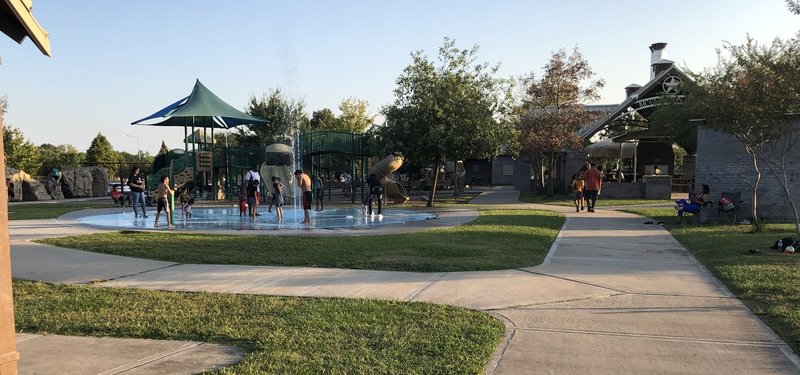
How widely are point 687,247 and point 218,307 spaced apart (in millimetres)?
8882

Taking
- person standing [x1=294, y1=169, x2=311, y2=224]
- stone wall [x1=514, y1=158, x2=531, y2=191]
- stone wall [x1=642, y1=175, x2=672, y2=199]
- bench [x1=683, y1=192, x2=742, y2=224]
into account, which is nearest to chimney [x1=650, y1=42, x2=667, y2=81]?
stone wall [x1=514, y1=158, x2=531, y2=191]

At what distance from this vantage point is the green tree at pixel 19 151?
37.5 m

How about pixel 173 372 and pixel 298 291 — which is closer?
pixel 173 372

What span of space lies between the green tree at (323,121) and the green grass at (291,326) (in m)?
43.7

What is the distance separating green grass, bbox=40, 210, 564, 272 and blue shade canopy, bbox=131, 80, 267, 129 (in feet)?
54.2

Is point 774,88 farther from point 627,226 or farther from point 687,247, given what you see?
point 627,226

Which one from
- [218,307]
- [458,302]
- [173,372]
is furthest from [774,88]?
[173,372]

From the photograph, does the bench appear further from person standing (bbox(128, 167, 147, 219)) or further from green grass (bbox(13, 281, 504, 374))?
person standing (bbox(128, 167, 147, 219))

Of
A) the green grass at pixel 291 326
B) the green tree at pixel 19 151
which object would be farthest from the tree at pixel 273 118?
the green grass at pixel 291 326

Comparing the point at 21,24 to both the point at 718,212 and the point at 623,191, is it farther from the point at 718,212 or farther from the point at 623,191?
the point at 623,191

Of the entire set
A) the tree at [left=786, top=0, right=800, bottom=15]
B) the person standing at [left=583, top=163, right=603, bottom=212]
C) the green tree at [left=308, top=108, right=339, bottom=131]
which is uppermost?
the green tree at [left=308, top=108, right=339, bottom=131]

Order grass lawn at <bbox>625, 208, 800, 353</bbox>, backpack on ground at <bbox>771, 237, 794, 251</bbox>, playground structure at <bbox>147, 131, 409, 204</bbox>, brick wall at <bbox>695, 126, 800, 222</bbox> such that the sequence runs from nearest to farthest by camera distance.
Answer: grass lawn at <bbox>625, 208, 800, 353</bbox> < backpack on ground at <bbox>771, 237, 794, 251</bbox> < brick wall at <bbox>695, 126, 800, 222</bbox> < playground structure at <bbox>147, 131, 409, 204</bbox>

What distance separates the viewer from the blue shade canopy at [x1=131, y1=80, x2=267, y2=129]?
28.1 metres

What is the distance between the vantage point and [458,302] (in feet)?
20.2
